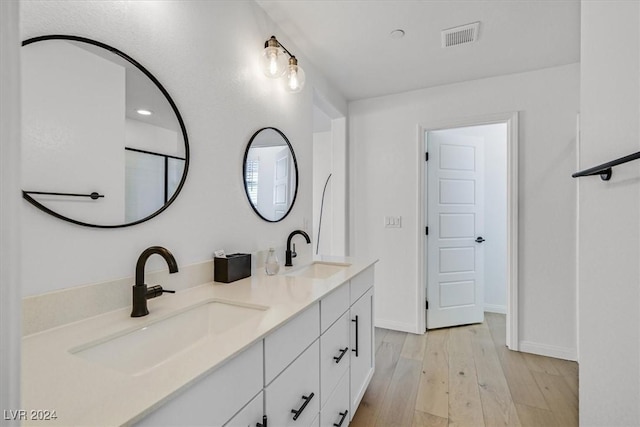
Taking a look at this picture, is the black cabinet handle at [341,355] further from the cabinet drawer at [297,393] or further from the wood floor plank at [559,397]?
the wood floor plank at [559,397]

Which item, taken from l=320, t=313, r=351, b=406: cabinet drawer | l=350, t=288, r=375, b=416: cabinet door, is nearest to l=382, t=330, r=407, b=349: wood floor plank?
l=350, t=288, r=375, b=416: cabinet door

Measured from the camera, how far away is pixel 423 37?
218cm

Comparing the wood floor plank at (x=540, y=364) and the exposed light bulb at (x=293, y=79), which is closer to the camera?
the exposed light bulb at (x=293, y=79)

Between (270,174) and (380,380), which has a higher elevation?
(270,174)

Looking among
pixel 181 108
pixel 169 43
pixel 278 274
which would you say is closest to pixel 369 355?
pixel 278 274

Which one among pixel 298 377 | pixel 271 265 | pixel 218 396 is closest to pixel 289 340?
pixel 298 377

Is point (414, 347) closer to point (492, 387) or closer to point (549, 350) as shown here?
point (492, 387)

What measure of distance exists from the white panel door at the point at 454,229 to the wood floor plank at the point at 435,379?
1.08 feet

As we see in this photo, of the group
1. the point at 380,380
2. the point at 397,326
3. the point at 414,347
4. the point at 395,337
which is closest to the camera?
the point at 380,380

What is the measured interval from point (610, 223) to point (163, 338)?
128 centimetres

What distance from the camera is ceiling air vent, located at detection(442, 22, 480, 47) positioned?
2.06 metres

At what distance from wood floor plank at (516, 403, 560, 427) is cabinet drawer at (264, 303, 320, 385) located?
1471 mm

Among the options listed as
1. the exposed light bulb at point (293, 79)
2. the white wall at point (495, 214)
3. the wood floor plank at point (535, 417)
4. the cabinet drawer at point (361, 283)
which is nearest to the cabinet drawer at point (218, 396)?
the cabinet drawer at point (361, 283)

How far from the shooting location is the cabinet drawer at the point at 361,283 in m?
1.73
